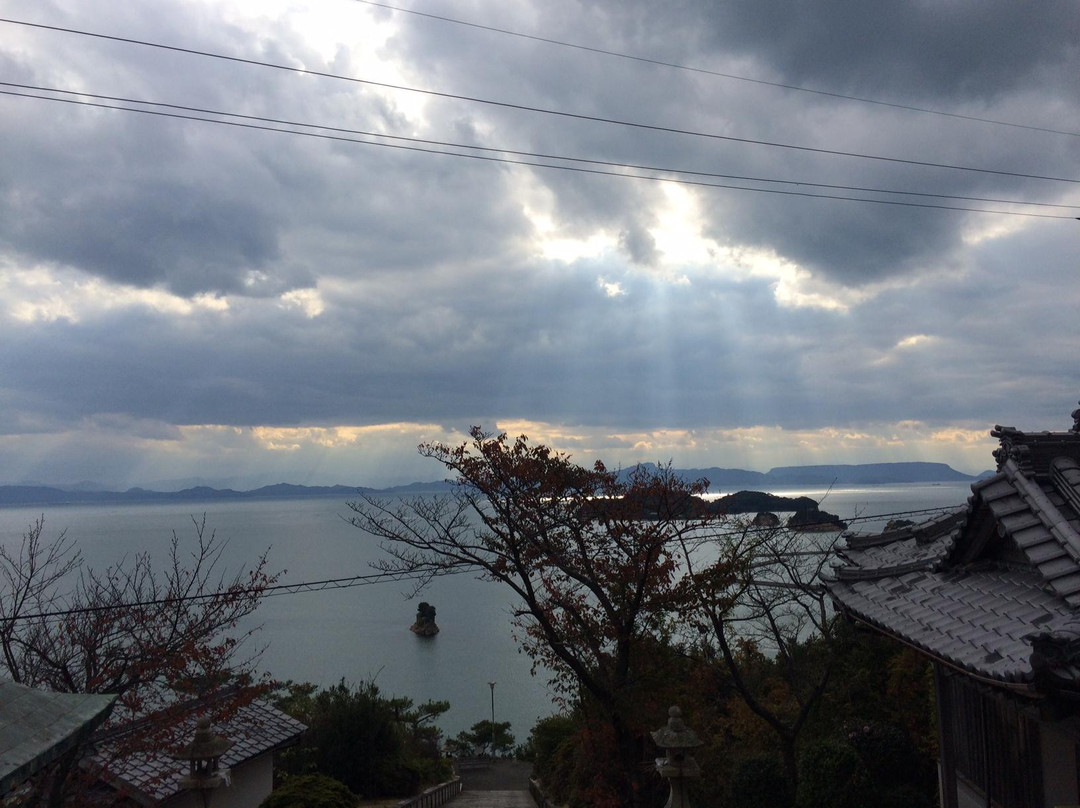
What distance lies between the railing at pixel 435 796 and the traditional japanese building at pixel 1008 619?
15.1 meters

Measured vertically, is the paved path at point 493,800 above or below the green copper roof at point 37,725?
below

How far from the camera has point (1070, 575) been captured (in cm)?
488

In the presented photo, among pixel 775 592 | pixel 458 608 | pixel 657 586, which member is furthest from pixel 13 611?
pixel 458 608

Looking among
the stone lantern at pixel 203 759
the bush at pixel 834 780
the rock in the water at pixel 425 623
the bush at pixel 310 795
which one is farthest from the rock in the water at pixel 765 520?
the rock in the water at pixel 425 623

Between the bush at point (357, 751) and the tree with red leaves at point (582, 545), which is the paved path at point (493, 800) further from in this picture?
the tree with red leaves at point (582, 545)

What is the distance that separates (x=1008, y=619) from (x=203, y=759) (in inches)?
294

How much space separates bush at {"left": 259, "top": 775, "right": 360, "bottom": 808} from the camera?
1518cm

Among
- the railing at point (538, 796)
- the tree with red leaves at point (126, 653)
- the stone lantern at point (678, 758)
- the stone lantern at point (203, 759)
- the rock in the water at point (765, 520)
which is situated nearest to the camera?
the stone lantern at point (203, 759)

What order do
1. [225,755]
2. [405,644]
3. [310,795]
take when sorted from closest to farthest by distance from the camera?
1. [310,795]
2. [225,755]
3. [405,644]

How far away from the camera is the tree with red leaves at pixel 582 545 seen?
48.4ft

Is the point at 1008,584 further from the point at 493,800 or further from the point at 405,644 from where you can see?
the point at 405,644

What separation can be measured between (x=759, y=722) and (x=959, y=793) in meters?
12.0

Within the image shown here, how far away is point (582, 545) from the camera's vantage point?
586 inches

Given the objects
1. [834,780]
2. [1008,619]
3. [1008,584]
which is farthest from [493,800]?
[1008,619]
